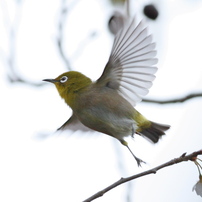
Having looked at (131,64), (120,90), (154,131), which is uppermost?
(131,64)

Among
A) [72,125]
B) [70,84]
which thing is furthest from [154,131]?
[70,84]

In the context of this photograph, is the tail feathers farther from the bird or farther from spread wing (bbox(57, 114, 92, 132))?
spread wing (bbox(57, 114, 92, 132))

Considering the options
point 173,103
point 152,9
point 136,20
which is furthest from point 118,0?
point 173,103

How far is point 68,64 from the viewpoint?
4938 mm

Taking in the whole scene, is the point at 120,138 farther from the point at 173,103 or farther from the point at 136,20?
the point at 136,20

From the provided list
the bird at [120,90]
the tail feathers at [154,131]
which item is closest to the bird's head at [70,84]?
the bird at [120,90]

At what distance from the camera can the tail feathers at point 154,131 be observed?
4574 mm

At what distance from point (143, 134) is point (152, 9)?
3.75 feet

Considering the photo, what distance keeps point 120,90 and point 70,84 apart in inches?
18.0

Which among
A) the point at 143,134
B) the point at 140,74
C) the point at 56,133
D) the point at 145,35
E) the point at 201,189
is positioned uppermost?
the point at 145,35

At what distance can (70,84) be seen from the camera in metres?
4.46

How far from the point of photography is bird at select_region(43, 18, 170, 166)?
12.8 feet

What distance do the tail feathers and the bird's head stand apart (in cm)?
66

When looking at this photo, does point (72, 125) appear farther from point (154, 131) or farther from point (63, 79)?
point (154, 131)
